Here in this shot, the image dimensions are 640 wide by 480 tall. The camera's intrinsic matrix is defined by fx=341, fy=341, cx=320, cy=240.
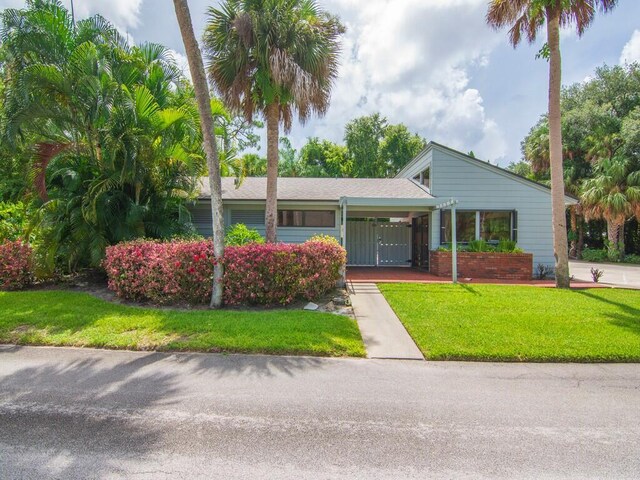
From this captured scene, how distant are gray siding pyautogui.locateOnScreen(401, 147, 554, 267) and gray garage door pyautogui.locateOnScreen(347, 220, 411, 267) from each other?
357cm

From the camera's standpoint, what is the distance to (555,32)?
31.5 ft

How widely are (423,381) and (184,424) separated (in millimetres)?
2654

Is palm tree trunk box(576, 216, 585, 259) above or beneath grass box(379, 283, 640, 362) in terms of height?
above

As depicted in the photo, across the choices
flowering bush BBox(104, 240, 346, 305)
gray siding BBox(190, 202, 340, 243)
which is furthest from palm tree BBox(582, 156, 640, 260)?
flowering bush BBox(104, 240, 346, 305)

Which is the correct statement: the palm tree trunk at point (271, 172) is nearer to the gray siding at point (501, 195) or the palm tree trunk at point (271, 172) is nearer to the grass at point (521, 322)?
the grass at point (521, 322)

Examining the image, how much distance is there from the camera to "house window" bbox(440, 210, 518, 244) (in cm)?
1299

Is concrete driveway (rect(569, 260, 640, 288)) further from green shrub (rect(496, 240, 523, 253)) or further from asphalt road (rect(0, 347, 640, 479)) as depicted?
asphalt road (rect(0, 347, 640, 479))

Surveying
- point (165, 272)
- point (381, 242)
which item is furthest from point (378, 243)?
point (165, 272)

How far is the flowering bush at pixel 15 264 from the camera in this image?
28.5ft

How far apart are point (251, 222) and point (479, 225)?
873 centimetres

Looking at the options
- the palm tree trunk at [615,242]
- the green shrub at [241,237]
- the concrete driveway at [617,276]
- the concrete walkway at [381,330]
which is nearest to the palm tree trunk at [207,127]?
the green shrub at [241,237]

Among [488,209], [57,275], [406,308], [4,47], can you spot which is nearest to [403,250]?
[488,209]

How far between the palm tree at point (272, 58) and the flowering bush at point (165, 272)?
2.51 meters

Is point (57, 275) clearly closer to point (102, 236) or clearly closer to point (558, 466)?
point (102, 236)
